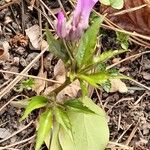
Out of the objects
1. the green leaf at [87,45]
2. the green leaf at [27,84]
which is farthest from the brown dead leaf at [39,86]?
the green leaf at [87,45]

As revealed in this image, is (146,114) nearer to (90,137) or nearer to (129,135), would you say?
(129,135)

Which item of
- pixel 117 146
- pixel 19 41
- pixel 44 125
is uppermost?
pixel 19 41

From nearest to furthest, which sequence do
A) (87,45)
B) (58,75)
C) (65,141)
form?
(87,45), (65,141), (58,75)

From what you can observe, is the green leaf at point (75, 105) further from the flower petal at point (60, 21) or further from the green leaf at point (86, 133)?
the flower petal at point (60, 21)

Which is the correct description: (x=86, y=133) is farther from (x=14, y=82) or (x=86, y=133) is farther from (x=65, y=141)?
(x=14, y=82)

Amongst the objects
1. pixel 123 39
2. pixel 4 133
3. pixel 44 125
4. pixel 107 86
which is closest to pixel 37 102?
pixel 44 125

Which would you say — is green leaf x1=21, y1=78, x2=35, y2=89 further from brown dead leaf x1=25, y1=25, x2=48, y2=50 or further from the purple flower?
the purple flower
